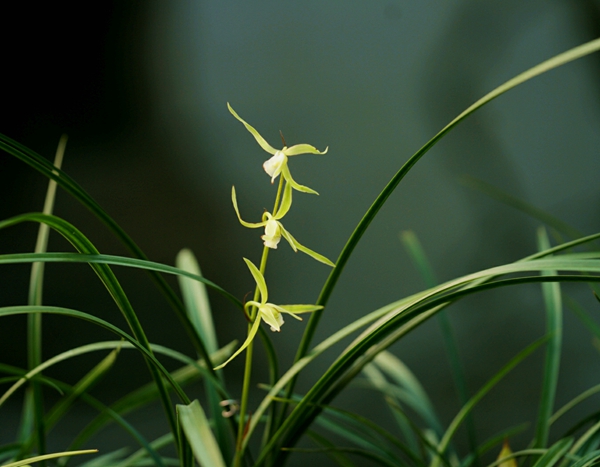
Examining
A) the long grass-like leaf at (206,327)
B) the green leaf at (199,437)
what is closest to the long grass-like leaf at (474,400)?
the long grass-like leaf at (206,327)

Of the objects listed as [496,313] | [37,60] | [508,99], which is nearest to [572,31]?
[508,99]

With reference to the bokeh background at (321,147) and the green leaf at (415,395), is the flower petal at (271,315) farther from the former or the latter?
the bokeh background at (321,147)

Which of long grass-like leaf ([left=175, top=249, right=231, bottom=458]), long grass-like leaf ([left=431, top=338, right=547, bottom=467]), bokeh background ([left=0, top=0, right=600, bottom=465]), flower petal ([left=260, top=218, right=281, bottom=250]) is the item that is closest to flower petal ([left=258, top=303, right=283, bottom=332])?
flower petal ([left=260, top=218, right=281, bottom=250])

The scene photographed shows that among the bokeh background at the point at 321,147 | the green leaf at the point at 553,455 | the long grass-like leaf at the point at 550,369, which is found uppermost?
the bokeh background at the point at 321,147

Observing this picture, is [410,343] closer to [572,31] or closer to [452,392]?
[452,392]

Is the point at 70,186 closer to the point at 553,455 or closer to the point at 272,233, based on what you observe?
the point at 272,233

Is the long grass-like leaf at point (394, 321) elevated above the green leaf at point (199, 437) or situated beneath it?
elevated above

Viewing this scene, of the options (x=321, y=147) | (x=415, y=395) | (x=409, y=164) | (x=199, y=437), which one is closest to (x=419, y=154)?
(x=409, y=164)
